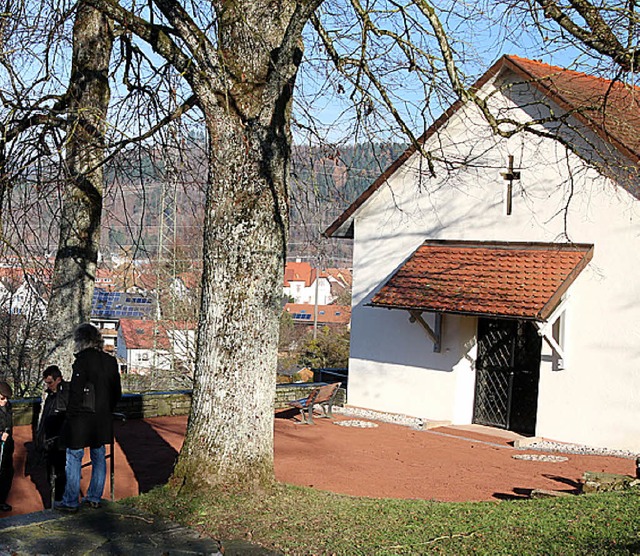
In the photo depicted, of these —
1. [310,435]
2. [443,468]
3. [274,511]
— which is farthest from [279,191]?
[310,435]

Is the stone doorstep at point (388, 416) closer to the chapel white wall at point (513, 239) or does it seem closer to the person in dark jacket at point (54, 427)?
the chapel white wall at point (513, 239)

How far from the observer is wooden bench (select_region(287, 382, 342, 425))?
1600cm

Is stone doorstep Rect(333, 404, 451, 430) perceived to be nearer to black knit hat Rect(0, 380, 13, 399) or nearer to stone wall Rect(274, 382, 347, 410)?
stone wall Rect(274, 382, 347, 410)

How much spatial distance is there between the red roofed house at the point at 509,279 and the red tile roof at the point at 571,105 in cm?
6

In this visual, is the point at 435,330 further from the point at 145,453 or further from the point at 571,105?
the point at 145,453

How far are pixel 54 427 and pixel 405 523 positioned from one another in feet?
11.9

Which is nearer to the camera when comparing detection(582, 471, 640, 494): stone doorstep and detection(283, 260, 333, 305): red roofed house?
detection(582, 471, 640, 494): stone doorstep

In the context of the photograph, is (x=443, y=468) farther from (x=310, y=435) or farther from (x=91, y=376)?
→ (x=91, y=376)

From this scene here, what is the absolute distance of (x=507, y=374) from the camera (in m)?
15.9

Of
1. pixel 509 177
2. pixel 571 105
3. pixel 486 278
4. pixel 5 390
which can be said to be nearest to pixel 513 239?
pixel 486 278

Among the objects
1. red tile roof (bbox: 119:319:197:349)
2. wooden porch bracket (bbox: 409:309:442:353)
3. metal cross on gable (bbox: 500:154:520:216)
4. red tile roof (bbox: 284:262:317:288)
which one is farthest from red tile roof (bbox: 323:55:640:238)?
red tile roof (bbox: 284:262:317:288)

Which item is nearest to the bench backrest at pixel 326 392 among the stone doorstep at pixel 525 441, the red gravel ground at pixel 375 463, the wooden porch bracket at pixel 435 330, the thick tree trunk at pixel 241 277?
the red gravel ground at pixel 375 463

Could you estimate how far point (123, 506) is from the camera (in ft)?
23.1

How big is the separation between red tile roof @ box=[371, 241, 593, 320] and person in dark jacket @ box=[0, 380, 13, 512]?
27.2 ft
